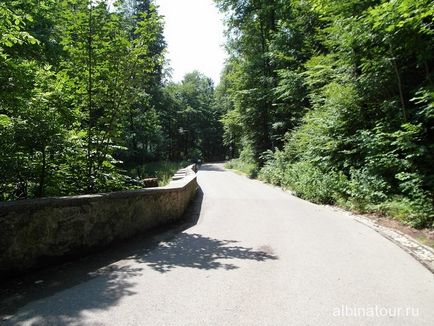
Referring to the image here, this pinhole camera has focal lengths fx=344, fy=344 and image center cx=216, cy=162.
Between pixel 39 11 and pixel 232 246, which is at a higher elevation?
pixel 39 11

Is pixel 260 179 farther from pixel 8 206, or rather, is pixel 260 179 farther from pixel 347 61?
pixel 8 206

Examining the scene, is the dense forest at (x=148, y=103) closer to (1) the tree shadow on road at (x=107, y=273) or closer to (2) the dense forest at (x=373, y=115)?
(2) the dense forest at (x=373, y=115)

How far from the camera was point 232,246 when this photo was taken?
6898 mm

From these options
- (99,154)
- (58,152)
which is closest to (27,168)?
(58,152)

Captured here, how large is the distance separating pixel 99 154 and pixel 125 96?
1539 millimetres

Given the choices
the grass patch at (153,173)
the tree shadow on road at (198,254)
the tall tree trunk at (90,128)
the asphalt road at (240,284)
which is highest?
the tall tree trunk at (90,128)

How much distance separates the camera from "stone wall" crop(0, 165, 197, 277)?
15.7 ft

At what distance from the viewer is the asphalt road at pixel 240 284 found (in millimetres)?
3834

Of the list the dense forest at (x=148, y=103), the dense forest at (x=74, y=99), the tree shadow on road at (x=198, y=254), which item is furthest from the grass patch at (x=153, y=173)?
the tree shadow on road at (x=198, y=254)

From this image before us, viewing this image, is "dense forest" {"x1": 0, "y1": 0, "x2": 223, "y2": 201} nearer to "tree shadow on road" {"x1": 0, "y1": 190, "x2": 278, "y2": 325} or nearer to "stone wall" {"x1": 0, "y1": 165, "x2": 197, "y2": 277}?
"stone wall" {"x1": 0, "y1": 165, "x2": 197, "y2": 277}

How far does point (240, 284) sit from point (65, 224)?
2.97 metres

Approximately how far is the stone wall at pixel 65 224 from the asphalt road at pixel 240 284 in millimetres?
351

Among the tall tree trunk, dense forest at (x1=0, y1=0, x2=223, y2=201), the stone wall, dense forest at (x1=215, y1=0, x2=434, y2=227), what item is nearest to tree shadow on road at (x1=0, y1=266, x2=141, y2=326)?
the stone wall

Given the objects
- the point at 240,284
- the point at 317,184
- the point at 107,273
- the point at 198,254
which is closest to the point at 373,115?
the point at 317,184
